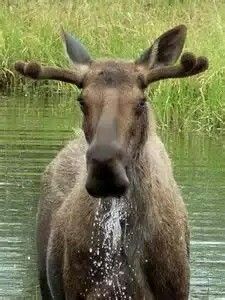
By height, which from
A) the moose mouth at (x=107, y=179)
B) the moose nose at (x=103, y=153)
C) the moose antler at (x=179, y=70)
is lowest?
the moose mouth at (x=107, y=179)

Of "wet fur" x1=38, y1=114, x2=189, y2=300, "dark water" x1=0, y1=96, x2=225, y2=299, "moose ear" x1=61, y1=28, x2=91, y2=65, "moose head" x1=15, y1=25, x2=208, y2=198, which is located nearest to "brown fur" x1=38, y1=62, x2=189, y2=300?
"wet fur" x1=38, y1=114, x2=189, y2=300

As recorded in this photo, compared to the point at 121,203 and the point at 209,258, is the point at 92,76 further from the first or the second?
the point at 209,258

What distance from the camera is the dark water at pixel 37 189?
1185 cm

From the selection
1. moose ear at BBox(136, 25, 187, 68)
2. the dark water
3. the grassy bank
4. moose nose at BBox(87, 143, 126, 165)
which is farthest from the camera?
the grassy bank

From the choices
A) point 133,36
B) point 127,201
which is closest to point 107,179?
point 127,201

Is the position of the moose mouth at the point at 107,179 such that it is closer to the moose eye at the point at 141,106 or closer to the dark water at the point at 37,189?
the moose eye at the point at 141,106

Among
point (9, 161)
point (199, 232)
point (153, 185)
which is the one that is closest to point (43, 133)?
point (9, 161)

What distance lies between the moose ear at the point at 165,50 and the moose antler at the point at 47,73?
443 mm

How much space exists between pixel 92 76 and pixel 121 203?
850mm

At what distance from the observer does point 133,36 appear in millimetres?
24797

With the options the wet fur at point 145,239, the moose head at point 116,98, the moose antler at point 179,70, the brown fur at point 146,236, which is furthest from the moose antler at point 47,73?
the wet fur at point 145,239

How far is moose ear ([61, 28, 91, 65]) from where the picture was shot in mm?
8016

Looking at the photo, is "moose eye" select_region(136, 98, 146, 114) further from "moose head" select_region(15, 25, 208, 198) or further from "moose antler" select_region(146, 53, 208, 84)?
"moose antler" select_region(146, 53, 208, 84)

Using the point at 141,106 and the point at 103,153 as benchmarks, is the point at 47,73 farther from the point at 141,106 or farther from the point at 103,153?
the point at 103,153
